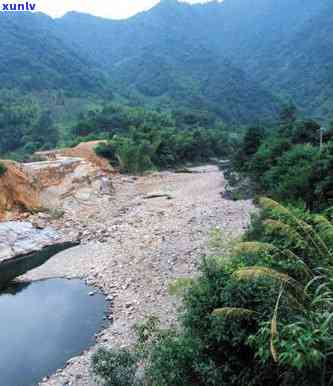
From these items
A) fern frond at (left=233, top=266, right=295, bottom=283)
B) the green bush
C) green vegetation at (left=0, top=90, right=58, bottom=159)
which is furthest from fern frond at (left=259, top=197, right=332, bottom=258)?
green vegetation at (left=0, top=90, right=58, bottom=159)

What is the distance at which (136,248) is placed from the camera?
48.9 feet

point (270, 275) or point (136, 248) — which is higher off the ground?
point (270, 275)

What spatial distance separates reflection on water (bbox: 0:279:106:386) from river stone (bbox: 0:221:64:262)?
3178mm

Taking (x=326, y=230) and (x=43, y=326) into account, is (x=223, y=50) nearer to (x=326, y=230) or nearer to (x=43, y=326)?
(x=43, y=326)

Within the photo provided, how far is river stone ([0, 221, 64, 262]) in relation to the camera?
16.0m

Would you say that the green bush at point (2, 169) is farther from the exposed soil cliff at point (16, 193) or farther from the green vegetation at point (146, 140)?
the green vegetation at point (146, 140)

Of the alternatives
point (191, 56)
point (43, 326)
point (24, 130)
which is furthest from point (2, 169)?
point (191, 56)

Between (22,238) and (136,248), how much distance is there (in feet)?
19.6

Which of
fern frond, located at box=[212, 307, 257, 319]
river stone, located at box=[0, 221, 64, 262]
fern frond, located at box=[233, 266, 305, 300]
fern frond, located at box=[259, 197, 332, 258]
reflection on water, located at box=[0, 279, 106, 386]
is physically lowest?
reflection on water, located at box=[0, 279, 106, 386]

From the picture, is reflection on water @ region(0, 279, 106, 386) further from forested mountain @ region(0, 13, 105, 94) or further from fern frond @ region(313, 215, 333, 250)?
forested mountain @ region(0, 13, 105, 94)

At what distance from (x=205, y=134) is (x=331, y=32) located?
7253 centimetres

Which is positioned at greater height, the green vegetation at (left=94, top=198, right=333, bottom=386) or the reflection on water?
the green vegetation at (left=94, top=198, right=333, bottom=386)

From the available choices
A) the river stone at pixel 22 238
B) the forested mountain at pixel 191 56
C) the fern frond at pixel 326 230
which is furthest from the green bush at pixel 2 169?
the forested mountain at pixel 191 56

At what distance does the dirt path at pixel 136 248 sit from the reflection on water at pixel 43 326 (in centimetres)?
52
